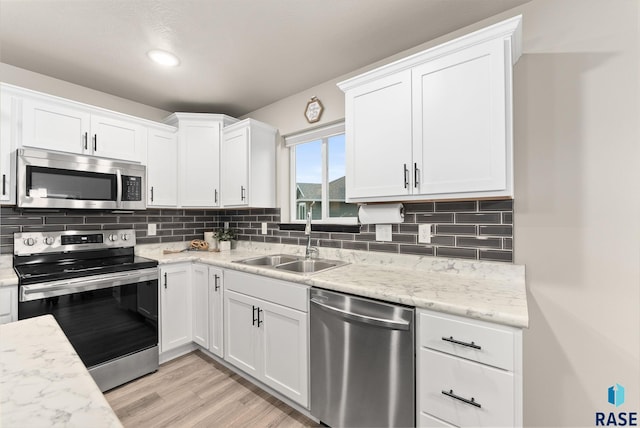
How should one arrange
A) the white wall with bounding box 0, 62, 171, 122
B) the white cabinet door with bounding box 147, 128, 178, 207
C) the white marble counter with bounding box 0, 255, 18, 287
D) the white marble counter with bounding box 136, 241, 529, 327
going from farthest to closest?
the white cabinet door with bounding box 147, 128, 178, 207, the white wall with bounding box 0, 62, 171, 122, the white marble counter with bounding box 0, 255, 18, 287, the white marble counter with bounding box 136, 241, 529, 327

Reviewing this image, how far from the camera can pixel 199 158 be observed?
2898mm

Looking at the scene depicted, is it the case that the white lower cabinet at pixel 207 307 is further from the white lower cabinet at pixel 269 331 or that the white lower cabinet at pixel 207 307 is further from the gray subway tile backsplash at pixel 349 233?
the gray subway tile backsplash at pixel 349 233

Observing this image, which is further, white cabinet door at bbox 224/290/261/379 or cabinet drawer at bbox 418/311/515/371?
white cabinet door at bbox 224/290/261/379

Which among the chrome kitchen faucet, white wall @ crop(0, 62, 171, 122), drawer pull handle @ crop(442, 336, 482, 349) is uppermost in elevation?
white wall @ crop(0, 62, 171, 122)

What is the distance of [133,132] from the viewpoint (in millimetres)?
2541

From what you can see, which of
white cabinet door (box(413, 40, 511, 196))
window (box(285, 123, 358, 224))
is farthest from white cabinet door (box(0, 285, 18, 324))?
white cabinet door (box(413, 40, 511, 196))

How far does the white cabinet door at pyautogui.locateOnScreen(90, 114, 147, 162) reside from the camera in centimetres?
231

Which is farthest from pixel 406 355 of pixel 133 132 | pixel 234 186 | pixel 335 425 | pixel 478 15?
pixel 133 132

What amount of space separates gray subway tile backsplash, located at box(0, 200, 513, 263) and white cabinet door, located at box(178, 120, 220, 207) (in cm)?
42

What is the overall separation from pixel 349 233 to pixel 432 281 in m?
0.84

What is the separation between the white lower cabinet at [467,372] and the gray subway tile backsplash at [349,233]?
0.68m

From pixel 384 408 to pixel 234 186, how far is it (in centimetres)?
220

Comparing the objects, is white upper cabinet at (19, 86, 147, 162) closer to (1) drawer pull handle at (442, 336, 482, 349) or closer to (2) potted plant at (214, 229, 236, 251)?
(2) potted plant at (214, 229, 236, 251)

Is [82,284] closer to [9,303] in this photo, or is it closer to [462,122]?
[9,303]
